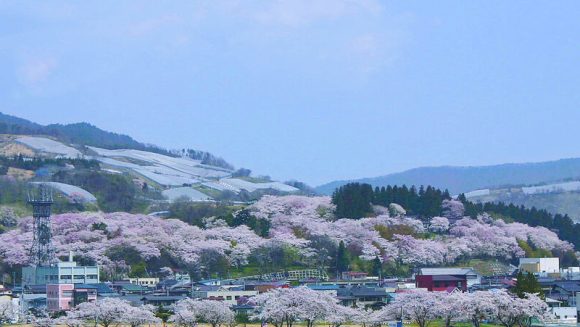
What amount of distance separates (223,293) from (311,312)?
34.9ft

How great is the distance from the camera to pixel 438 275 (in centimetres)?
5753

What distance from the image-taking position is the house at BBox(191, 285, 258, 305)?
5428 cm

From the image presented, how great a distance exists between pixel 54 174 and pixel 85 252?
28.2 metres

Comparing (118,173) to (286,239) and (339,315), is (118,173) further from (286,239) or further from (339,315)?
(339,315)

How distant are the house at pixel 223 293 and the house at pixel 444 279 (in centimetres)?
754

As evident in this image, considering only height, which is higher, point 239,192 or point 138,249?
point 239,192

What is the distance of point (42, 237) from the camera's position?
64.9m

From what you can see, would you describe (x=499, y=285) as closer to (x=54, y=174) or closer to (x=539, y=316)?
(x=539, y=316)

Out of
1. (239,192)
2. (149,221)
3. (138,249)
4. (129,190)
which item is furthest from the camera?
(239,192)

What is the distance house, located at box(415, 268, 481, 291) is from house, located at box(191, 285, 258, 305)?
7540 millimetres

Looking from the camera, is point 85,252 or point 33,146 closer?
point 85,252

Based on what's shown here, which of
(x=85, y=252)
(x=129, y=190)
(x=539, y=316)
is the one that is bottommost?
(x=539, y=316)

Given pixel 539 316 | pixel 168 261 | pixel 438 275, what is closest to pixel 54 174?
pixel 168 261

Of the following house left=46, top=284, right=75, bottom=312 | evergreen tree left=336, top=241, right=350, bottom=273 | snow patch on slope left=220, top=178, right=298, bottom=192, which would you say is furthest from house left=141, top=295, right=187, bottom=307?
snow patch on slope left=220, top=178, right=298, bottom=192
